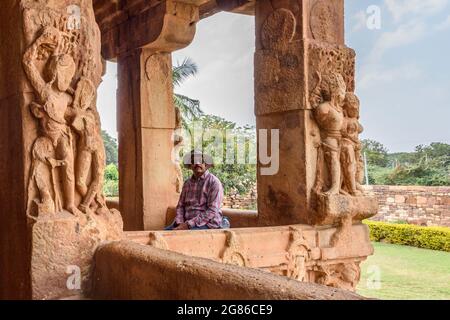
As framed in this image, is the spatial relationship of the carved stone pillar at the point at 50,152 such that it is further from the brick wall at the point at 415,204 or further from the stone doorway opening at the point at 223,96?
the brick wall at the point at 415,204

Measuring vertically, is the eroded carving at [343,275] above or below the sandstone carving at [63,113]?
below

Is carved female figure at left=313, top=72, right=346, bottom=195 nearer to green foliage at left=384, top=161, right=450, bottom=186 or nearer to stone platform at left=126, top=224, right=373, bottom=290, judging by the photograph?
stone platform at left=126, top=224, right=373, bottom=290

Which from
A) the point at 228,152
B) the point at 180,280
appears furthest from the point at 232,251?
the point at 228,152

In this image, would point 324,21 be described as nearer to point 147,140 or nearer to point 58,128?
point 147,140

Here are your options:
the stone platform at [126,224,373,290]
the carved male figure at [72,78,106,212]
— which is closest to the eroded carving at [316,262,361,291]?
the stone platform at [126,224,373,290]

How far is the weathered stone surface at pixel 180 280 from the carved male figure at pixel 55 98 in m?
0.58

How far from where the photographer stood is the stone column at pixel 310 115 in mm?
5605

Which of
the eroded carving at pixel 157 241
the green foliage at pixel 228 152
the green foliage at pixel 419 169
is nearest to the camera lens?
the eroded carving at pixel 157 241

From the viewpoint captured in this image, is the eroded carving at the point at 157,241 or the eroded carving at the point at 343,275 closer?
the eroded carving at the point at 157,241

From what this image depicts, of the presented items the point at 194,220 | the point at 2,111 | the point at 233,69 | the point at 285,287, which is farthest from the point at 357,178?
the point at 233,69

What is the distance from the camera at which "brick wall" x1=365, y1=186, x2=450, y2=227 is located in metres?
17.0

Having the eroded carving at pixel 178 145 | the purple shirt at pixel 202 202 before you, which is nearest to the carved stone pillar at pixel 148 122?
the eroded carving at pixel 178 145
